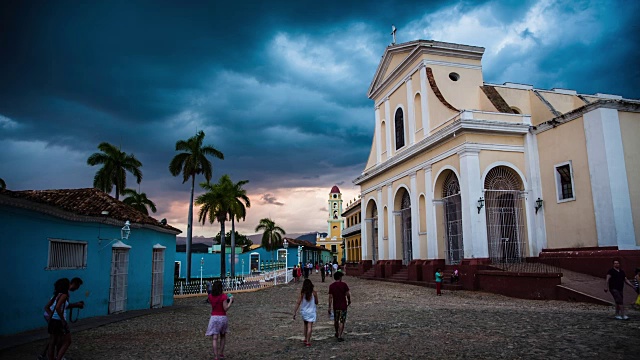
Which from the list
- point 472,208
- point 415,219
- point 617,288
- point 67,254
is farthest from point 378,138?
point 67,254

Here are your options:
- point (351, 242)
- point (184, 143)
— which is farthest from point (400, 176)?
point (351, 242)

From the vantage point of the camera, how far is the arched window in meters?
26.2

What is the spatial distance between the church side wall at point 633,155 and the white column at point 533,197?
361cm

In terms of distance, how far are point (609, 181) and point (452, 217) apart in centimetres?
735

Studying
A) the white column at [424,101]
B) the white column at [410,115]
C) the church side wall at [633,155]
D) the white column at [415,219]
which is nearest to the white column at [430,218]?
the white column at [415,219]

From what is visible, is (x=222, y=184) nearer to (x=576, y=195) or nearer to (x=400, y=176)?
(x=400, y=176)

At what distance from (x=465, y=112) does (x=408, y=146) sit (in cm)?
578

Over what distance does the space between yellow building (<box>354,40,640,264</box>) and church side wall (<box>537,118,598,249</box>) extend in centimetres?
4

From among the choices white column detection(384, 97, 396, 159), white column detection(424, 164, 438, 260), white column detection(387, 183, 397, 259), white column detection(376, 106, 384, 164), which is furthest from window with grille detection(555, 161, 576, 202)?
white column detection(376, 106, 384, 164)

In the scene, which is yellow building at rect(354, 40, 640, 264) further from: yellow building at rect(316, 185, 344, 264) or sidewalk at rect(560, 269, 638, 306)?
yellow building at rect(316, 185, 344, 264)

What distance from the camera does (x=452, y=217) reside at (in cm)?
2184

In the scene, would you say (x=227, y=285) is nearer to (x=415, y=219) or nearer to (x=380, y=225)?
(x=380, y=225)

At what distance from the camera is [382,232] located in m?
27.8

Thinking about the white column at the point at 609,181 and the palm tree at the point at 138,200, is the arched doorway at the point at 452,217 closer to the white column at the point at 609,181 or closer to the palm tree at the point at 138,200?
the white column at the point at 609,181
